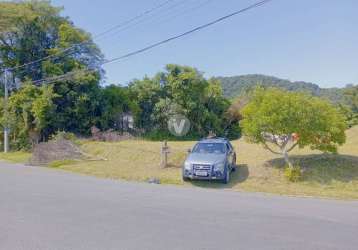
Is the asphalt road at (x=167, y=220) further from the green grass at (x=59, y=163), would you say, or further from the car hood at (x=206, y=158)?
the green grass at (x=59, y=163)

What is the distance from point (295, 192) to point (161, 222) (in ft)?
21.5

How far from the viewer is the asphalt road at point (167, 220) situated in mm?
5930

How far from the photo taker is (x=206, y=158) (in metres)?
13.7

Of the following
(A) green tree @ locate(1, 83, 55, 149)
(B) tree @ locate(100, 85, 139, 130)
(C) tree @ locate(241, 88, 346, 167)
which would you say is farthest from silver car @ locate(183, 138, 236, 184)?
(B) tree @ locate(100, 85, 139, 130)

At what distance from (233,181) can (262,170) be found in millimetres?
1408

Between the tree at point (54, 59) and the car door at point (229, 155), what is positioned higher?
the tree at point (54, 59)

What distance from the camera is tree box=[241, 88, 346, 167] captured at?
13.0 m

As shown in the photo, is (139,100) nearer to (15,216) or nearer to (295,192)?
(295,192)

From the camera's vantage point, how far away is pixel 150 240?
6023mm

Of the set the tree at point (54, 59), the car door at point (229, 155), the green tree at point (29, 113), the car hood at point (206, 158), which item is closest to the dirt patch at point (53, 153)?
the green tree at point (29, 113)

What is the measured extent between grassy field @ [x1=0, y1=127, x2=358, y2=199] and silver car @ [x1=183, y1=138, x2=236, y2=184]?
0.46m

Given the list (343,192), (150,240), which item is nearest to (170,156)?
(343,192)

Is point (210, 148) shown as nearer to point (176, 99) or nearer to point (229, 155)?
point (229, 155)

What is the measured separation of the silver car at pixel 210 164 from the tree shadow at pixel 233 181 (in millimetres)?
251
